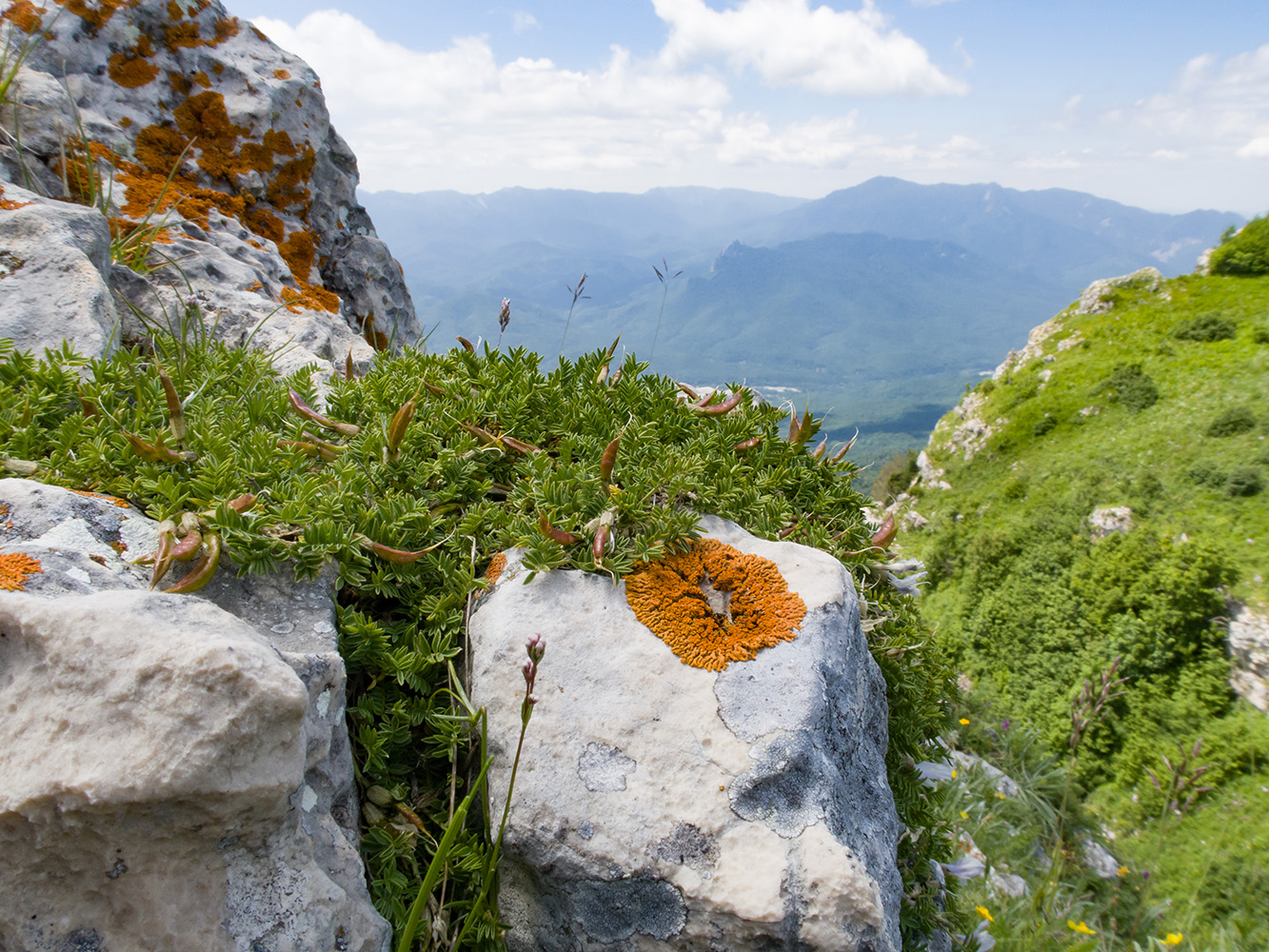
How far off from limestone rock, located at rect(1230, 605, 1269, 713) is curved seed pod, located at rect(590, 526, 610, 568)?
29303 millimetres

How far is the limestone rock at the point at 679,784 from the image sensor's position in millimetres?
2076

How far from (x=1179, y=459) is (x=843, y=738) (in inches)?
1508

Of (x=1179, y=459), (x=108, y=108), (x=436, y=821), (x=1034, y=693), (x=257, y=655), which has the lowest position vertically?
(x=1034, y=693)

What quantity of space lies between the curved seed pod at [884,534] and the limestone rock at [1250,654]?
1089 inches

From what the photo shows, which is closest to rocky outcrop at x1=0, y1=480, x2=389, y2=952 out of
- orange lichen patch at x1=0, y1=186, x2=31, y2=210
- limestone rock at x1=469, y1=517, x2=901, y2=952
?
limestone rock at x1=469, y1=517, x2=901, y2=952

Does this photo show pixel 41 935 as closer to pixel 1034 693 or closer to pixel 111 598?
pixel 111 598

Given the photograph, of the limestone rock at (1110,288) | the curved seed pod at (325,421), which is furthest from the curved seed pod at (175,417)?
the limestone rock at (1110,288)

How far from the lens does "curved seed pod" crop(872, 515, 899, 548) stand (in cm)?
355

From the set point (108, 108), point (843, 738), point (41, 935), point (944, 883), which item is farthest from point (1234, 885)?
point (108, 108)

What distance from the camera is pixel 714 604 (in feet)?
9.27

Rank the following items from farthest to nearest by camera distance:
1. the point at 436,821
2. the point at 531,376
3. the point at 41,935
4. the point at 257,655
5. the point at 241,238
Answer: the point at 241,238 < the point at 531,376 < the point at 436,821 < the point at 257,655 < the point at 41,935

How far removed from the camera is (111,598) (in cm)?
174

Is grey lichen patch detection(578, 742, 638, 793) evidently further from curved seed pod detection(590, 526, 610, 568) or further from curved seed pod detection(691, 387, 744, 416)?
curved seed pod detection(691, 387, 744, 416)

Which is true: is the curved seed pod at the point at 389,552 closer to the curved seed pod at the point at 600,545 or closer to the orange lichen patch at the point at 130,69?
the curved seed pod at the point at 600,545
